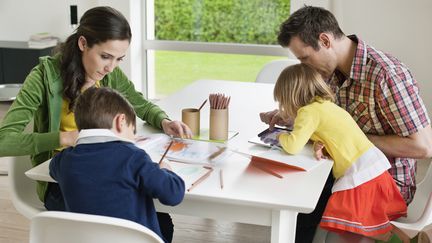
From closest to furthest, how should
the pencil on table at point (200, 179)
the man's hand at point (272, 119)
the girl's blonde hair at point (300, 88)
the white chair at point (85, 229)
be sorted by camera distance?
the white chair at point (85, 229), the pencil on table at point (200, 179), the girl's blonde hair at point (300, 88), the man's hand at point (272, 119)

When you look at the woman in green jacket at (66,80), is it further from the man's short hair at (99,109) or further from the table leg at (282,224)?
the table leg at (282,224)

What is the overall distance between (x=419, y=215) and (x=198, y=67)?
145 inches

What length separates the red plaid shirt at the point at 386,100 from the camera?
2207 mm

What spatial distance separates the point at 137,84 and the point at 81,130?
400 cm

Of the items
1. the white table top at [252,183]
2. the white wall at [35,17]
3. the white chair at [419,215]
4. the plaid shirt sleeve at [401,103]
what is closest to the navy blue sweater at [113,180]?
the white table top at [252,183]

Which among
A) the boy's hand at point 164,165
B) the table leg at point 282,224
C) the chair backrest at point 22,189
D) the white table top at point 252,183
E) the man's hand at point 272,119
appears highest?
the boy's hand at point 164,165

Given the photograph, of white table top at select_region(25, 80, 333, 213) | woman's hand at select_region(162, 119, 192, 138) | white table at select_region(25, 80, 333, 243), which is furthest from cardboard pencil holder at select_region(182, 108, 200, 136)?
white table at select_region(25, 80, 333, 243)

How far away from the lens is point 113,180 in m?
1.66

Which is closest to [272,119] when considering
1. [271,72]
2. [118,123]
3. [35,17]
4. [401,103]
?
[401,103]

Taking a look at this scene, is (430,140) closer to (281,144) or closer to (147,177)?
(281,144)

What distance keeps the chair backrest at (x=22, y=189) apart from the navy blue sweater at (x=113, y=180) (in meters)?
0.63

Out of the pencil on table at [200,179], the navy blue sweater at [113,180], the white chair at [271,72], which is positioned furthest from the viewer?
the white chair at [271,72]

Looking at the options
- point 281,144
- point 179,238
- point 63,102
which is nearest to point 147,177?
point 281,144

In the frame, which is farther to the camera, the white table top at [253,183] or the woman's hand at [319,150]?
the woman's hand at [319,150]
